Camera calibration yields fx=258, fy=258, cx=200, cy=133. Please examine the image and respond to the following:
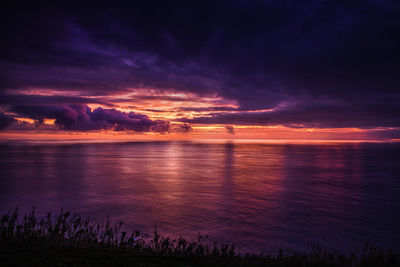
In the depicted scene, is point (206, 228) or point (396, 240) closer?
point (396, 240)

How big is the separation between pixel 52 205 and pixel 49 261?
22.7 m

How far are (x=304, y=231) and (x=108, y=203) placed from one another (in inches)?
811

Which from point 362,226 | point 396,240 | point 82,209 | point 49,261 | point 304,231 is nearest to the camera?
point 49,261

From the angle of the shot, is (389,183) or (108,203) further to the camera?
(389,183)

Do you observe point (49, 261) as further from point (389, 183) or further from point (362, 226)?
point (389, 183)

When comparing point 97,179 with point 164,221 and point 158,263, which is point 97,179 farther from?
point 158,263

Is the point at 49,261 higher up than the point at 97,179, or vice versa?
the point at 49,261

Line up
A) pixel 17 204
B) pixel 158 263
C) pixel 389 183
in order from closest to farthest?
pixel 158 263 < pixel 17 204 < pixel 389 183

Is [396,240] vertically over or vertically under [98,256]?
under

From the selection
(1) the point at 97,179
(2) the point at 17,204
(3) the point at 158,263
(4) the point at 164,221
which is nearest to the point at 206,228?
(4) the point at 164,221

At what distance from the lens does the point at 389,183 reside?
147ft

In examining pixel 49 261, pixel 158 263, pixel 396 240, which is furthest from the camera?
pixel 396 240

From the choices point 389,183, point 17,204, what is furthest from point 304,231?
point 389,183

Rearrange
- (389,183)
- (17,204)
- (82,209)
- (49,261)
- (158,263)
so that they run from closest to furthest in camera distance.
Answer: (49,261) < (158,263) < (82,209) < (17,204) < (389,183)
